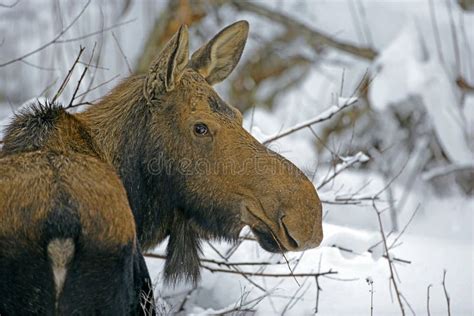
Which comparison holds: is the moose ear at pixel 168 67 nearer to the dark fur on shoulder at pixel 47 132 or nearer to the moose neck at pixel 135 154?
the moose neck at pixel 135 154

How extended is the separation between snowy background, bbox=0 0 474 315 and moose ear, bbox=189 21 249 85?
35.1 inches

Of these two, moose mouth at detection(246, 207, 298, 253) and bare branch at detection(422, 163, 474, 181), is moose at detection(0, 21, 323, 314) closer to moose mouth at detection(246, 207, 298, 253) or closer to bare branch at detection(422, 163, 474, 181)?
moose mouth at detection(246, 207, 298, 253)

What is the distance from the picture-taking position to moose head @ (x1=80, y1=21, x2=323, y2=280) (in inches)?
164

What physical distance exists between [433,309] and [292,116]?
5.92 m

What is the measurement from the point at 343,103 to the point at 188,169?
1.58 m

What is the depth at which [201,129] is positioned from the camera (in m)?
4.32

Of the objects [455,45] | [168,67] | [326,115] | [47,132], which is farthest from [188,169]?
[455,45]

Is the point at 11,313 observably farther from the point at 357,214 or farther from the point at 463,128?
the point at 463,128

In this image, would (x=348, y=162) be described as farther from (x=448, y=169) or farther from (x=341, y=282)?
(x=448, y=169)

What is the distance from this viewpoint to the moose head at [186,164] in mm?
4172

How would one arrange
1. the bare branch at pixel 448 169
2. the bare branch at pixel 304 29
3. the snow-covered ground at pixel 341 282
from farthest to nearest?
the bare branch at pixel 304 29, the bare branch at pixel 448 169, the snow-covered ground at pixel 341 282

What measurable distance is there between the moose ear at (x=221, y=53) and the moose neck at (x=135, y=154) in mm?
377

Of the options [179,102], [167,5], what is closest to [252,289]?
[179,102]

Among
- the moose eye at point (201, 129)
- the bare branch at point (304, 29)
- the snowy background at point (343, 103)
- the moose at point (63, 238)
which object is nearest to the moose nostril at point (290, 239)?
the moose eye at point (201, 129)
